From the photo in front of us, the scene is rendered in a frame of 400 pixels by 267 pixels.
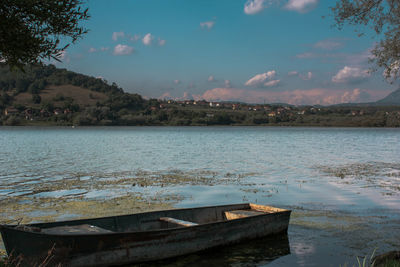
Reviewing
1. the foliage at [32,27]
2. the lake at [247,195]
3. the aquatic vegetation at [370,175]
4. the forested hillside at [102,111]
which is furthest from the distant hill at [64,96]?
the foliage at [32,27]

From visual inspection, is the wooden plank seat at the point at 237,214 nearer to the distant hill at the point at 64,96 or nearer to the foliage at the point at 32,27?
the foliage at the point at 32,27

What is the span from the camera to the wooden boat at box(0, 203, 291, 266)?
359 inches

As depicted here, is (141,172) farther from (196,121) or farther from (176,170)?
(196,121)

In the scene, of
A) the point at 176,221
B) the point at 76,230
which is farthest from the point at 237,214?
the point at 76,230

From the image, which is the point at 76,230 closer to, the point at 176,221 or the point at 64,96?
the point at 176,221

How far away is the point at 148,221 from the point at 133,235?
8.36 feet

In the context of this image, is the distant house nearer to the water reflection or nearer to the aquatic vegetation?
the aquatic vegetation

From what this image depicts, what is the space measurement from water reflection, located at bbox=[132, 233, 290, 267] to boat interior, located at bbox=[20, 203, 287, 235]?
36.7 inches

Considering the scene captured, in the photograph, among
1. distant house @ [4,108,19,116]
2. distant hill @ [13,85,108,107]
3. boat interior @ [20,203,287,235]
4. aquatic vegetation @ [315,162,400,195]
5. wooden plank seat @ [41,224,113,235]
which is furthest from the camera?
distant hill @ [13,85,108,107]

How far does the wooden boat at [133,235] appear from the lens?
912 cm

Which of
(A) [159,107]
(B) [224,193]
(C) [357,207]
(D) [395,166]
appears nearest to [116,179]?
(B) [224,193]

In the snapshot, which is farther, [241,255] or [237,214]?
[237,214]

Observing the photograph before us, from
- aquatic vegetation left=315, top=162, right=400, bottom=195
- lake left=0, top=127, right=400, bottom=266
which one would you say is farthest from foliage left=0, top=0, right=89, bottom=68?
aquatic vegetation left=315, top=162, right=400, bottom=195

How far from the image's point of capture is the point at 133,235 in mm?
10211
